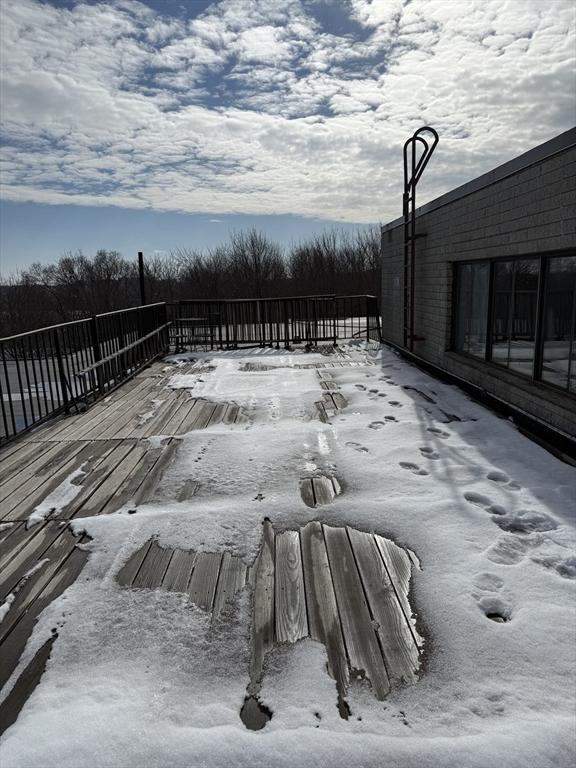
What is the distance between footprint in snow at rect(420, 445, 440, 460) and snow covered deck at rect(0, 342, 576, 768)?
0.05 ft

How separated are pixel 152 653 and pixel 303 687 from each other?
65cm

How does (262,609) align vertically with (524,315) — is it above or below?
below

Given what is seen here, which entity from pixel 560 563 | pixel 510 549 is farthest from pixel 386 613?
pixel 560 563

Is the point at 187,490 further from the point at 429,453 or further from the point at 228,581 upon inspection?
the point at 429,453

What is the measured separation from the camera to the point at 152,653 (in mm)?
1977

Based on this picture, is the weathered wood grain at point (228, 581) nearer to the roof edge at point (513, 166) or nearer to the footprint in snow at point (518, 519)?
the footprint in snow at point (518, 519)

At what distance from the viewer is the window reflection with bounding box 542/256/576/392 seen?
4031 mm

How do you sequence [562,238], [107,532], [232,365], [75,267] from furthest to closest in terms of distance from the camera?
[75,267] < [232,365] < [562,238] < [107,532]

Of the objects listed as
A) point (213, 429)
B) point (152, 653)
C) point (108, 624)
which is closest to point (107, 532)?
point (108, 624)

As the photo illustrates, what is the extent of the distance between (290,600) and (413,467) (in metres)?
1.73

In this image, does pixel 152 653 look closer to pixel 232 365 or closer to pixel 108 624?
pixel 108 624

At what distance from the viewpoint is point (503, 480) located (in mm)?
3428

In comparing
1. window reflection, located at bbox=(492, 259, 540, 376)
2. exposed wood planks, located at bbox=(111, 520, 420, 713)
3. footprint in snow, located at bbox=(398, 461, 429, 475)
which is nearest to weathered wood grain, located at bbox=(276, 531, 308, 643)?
exposed wood planks, located at bbox=(111, 520, 420, 713)

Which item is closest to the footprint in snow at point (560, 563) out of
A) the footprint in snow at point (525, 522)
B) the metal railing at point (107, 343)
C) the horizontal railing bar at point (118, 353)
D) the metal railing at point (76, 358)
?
the footprint in snow at point (525, 522)
